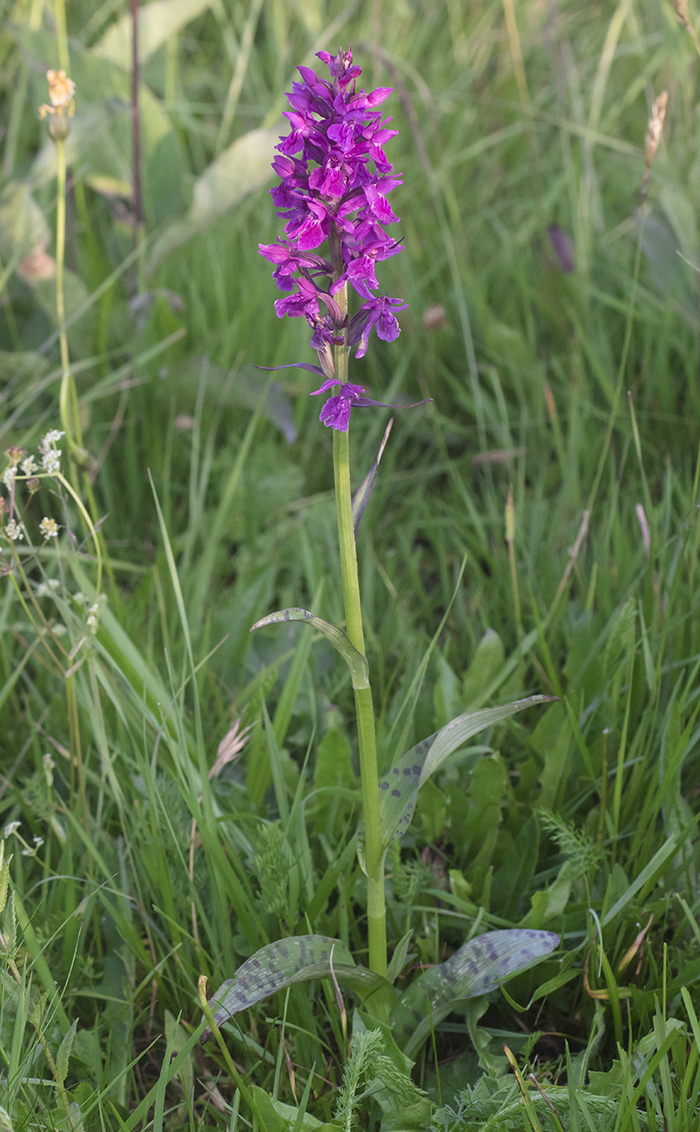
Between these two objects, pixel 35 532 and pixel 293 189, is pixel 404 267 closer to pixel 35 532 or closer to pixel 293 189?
pixel 35 532

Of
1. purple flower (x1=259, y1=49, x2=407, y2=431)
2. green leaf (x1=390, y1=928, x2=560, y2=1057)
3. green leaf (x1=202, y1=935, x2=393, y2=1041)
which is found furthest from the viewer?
green leaf (x1=390, y1=928, x2=560, y2=1057)

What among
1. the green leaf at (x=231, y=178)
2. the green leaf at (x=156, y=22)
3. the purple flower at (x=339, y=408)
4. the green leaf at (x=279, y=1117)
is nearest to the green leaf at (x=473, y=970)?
the green leaf at (x=279, y=1117)

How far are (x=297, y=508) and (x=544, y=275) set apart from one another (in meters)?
1.35

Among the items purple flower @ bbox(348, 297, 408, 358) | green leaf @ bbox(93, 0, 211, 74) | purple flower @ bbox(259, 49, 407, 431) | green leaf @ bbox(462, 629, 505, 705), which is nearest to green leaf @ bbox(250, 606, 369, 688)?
purple flower @ bbox(259, 49, 407, 431)

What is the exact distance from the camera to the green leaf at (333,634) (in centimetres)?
112

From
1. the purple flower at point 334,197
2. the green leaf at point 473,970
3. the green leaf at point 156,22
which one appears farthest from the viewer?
the green leaf at point 156,22

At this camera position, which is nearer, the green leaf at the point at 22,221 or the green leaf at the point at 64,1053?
the green leaf at the point at 64,1053

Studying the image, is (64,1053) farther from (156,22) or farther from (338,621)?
(156,22)

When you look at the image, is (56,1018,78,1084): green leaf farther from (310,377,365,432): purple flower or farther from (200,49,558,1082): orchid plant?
(310,377,365,432): purple flower

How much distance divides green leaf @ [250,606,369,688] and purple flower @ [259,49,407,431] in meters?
0.25

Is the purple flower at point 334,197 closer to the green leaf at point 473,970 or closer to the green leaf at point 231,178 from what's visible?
the green leaf at point 473,970

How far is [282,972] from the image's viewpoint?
4.01 feet

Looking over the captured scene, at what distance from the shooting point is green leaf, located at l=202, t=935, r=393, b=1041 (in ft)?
3.90

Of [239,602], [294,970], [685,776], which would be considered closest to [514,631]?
[685,776]
